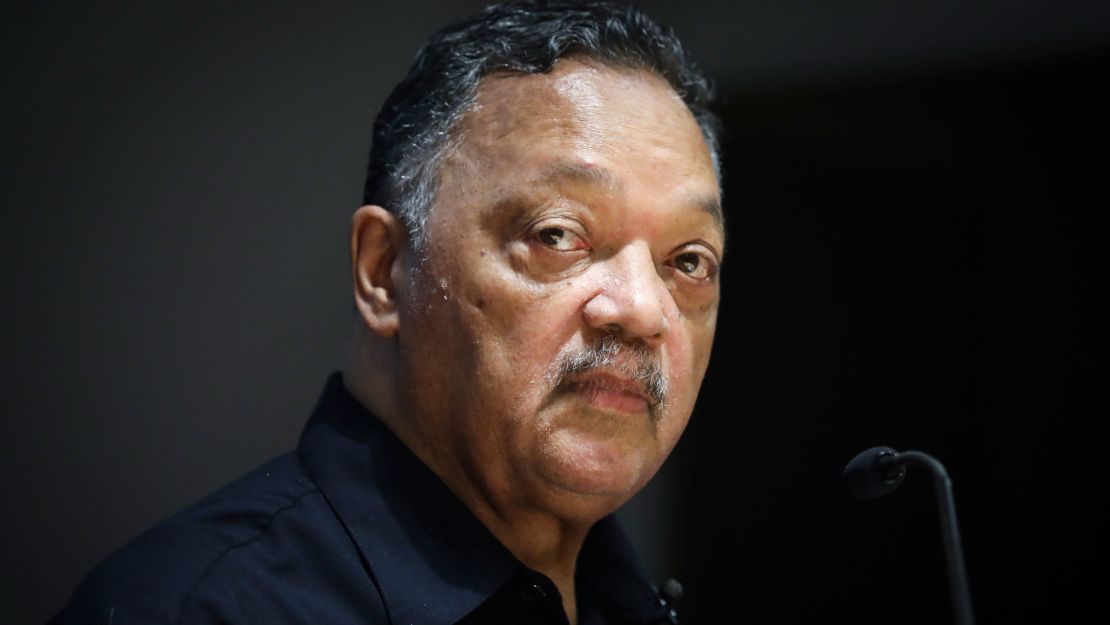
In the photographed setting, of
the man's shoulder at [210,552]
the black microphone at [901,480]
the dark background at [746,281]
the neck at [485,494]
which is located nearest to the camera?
the man's shoulder at [210,552]

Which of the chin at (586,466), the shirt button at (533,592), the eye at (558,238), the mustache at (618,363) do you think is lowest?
the shirt button at (533,592)

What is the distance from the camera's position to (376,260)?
172cm

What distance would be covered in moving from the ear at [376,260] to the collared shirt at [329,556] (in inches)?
5.7

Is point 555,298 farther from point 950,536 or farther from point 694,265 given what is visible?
point 950,536

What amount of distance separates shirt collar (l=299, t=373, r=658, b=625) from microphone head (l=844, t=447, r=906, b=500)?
1.55 ft

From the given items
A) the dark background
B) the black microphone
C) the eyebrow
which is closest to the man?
the eyebrow

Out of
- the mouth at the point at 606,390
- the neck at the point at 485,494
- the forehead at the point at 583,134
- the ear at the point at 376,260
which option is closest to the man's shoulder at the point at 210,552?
the neck at the point at 485,494

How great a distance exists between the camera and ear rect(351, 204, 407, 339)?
1694 millimetres

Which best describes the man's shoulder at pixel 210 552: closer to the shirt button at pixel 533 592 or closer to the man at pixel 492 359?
the man at pixel 492 359

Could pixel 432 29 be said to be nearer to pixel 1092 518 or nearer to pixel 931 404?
pixel 931 404

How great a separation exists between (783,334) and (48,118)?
5.44ft

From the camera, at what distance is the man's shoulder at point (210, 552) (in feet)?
4.57

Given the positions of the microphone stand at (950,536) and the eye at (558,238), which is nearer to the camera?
the microphone stand at (950,536)

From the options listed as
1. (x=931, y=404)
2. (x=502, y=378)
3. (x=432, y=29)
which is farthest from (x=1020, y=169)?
(x=502, y=378)
